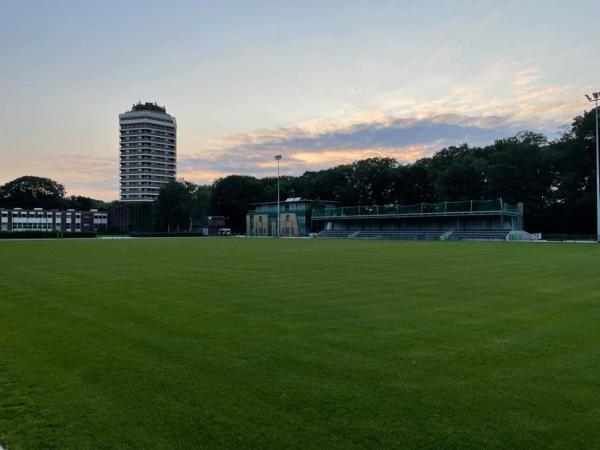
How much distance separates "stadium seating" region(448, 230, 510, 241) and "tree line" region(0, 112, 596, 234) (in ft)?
42.3

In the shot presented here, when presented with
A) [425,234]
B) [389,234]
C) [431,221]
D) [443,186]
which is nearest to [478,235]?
[425,234]

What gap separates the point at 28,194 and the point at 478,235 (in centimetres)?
13558

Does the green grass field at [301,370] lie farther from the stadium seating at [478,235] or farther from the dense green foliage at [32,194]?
the dense green foliage at [32,194]

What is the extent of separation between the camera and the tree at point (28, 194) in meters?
141

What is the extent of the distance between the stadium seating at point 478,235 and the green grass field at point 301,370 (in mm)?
50846

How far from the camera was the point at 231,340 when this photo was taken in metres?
7.05

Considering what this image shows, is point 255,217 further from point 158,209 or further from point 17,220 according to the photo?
point 17,220

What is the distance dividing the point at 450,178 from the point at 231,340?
255 feet

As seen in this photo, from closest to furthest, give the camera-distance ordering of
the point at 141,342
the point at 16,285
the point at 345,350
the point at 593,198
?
1. the point at 345,350
2. the point at 141,342
3. the point at 16,285
4. the point at 593,198

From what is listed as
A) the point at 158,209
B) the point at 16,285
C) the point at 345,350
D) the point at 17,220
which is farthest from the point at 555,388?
the point at 17,220

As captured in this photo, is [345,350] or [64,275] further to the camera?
[64,275]

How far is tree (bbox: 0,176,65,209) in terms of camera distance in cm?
14088

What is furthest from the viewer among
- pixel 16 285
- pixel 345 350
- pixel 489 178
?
pixel 489 178

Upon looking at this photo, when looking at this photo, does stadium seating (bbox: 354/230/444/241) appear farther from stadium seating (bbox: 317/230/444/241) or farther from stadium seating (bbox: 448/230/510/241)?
stadium seating (bbox: 448/230/510/241)
